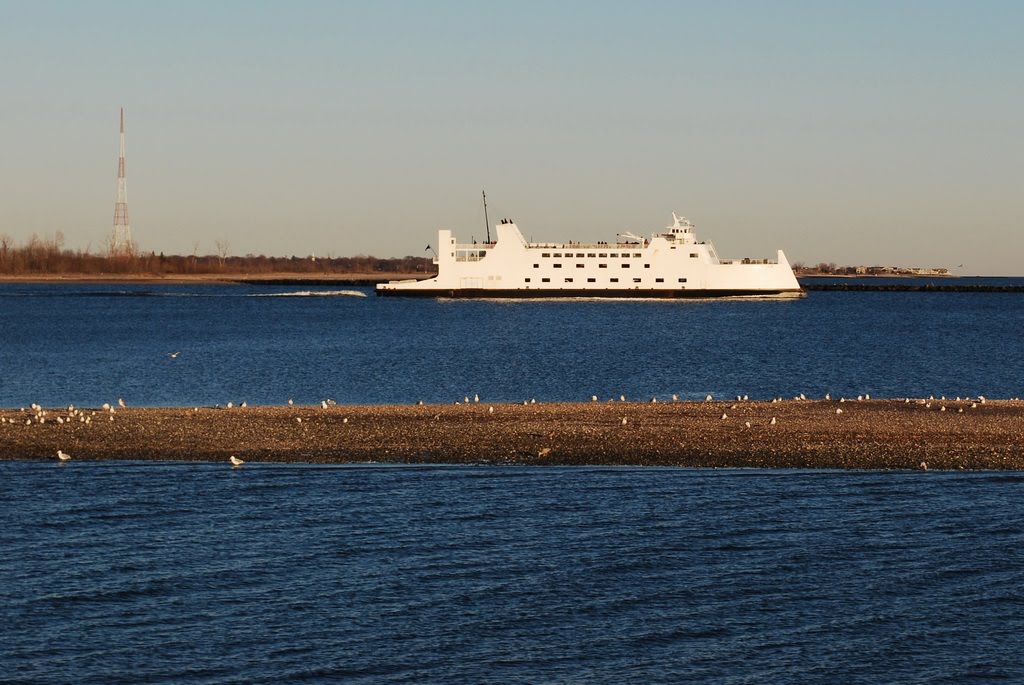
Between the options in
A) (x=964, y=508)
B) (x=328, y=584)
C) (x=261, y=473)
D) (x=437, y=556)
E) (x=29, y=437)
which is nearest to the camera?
(x=328, y=584)

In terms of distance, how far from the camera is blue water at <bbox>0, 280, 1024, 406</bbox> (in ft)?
141

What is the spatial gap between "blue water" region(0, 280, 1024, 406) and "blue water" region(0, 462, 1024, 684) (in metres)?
18.5

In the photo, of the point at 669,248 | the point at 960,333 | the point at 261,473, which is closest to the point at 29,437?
the point at 261,473

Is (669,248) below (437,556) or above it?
above

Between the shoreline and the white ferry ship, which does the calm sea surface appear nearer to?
the shoreline

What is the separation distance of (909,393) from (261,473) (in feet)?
82.1

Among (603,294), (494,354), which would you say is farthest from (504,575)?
(603,294)

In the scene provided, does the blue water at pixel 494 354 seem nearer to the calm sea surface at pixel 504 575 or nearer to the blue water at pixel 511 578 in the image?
the calm sea surface at pixel 504 575

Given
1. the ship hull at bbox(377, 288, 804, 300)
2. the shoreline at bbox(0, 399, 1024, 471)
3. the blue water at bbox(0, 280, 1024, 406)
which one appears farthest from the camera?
the ship hull at bbox(377, 288, 804, 300)

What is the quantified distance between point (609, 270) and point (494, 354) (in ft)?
243

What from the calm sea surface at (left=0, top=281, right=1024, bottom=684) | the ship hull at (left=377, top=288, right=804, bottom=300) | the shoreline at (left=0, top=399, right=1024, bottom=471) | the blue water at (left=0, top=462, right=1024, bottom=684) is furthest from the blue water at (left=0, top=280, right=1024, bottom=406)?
the blue water at (left=0, top=462, right=1024, bottom=684)

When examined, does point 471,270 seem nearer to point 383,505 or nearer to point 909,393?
point 909,393

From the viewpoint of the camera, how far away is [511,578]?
52.1ft

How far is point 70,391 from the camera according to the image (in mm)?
41469
